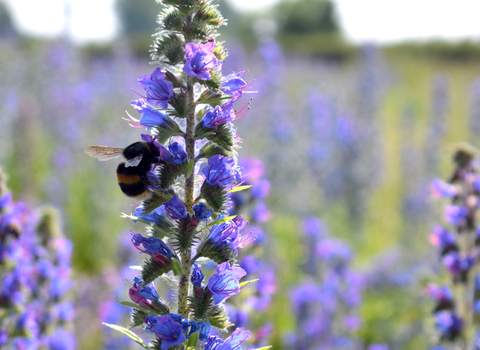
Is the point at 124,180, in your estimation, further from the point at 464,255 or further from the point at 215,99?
the point at 464,255

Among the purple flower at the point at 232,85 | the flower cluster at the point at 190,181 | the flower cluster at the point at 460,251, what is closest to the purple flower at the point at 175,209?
the flower cluster at the point at 190,181

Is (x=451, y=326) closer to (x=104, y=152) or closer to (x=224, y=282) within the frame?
(x=224, y=282)

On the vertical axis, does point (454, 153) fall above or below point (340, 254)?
above

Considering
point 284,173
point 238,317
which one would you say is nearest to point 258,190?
point 238,317

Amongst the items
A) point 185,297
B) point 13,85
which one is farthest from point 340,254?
point 13,85

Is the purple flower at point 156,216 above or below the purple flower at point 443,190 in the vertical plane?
above

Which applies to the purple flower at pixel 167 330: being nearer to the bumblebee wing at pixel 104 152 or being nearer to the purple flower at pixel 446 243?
the bumblebee wing at pixel 104 152
